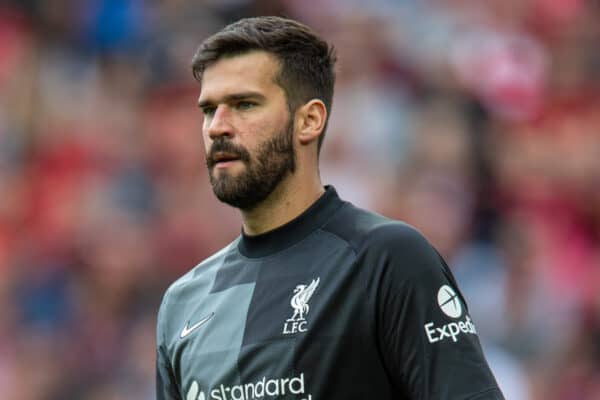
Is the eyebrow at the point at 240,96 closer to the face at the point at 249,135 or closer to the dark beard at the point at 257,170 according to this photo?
the face at the point at 249,135

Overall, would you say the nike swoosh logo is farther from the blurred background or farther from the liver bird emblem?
the blurred background

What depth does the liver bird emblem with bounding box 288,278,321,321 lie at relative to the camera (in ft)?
11.8

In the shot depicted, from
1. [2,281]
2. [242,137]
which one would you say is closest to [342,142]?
[2,281]

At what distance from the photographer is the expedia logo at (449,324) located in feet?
11.2

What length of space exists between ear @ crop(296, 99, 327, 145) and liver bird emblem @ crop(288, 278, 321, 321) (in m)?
0.44

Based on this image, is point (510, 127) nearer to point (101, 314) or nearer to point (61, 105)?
point (101, 314)

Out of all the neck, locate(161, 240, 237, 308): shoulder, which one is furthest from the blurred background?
the neck

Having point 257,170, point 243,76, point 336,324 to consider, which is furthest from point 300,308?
point 243,76

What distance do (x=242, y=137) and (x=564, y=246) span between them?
17.2 feet

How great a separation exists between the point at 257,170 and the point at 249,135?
0.34ft

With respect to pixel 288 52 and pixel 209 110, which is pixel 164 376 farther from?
pixel 288 52

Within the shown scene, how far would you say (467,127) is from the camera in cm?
898

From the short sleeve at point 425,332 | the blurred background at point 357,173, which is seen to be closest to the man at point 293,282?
the short sleeve at point 425,332

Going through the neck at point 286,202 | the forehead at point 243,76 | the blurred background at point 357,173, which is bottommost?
the blurred background at point 357,173
